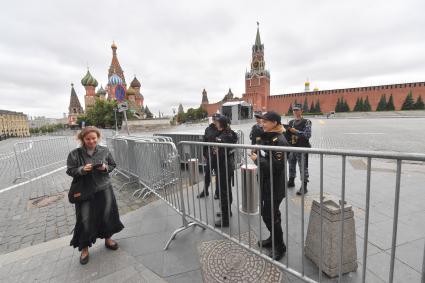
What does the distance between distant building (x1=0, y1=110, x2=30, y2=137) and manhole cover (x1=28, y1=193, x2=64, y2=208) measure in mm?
97108

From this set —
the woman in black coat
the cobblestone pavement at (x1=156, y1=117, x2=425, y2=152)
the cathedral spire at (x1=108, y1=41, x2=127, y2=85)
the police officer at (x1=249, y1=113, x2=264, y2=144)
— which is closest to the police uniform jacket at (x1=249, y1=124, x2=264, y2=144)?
the police officer at (x1=249, y1=113, x2=264, y2=144)

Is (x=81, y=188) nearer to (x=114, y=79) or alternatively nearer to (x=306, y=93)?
(x=114, y=79)

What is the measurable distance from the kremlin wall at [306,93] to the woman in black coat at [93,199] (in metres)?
42.7

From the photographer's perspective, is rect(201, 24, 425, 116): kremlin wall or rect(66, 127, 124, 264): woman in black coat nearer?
rect(66, 127, 124, 264): woman in black coat

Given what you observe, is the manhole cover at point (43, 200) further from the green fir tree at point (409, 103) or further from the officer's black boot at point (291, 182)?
the green fir tree at point (409, 103)

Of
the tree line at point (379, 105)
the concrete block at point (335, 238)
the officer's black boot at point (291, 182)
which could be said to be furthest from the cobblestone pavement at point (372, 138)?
the tree line at point (379, 105)

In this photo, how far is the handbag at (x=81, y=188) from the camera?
2.72 metres

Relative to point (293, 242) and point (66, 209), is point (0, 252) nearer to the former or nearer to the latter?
point (66, 209)

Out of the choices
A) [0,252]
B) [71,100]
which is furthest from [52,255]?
[71,100]

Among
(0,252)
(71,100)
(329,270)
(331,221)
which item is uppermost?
(71,100)

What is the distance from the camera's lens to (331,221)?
86.4 inches

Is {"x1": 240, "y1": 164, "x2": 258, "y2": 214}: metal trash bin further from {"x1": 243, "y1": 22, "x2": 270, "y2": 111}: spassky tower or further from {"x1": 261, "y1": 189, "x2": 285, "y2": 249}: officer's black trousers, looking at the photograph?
{"x1": 243, "y1": 22, "x2": 270, "y2": 111}: spassky tower

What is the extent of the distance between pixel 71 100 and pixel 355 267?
3801 inches

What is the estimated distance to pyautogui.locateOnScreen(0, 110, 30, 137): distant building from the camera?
276 ft
